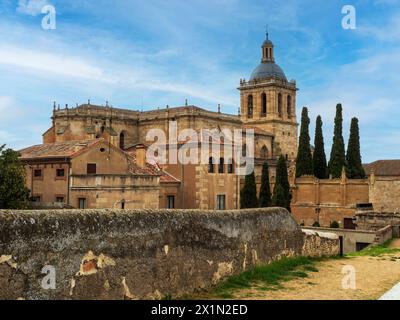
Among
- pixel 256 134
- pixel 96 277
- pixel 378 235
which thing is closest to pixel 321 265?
pixel 96 277

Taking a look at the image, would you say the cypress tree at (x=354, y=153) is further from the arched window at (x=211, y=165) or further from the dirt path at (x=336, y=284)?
the dirt path at (x=336, y=284)

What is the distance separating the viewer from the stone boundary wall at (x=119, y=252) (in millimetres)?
6262

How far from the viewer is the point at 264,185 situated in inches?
1689

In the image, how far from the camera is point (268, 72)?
66.5 meters

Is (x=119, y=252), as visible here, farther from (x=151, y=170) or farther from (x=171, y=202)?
(x=171, y=202)

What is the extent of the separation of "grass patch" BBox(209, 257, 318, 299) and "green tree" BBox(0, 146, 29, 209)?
17712 millimetres

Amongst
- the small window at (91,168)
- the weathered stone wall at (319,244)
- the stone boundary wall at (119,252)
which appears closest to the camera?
the stone boundary wall at (119,252)

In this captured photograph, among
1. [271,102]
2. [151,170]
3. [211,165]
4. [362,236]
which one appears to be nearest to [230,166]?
[211,165]

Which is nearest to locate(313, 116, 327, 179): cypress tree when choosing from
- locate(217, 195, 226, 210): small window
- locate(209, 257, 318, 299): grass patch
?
locate(217, 195, 226, 210): small window

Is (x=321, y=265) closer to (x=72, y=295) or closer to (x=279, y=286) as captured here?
(x=279, y=286)

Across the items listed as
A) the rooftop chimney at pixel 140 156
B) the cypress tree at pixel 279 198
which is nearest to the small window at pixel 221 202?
the cypress tree at pixel 279 198

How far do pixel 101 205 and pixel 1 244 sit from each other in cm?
2209

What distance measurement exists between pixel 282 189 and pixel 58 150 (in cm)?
1857

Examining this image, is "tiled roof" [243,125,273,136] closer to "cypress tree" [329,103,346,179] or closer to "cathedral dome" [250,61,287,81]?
"cathedral dome" [250,61,287,81]
